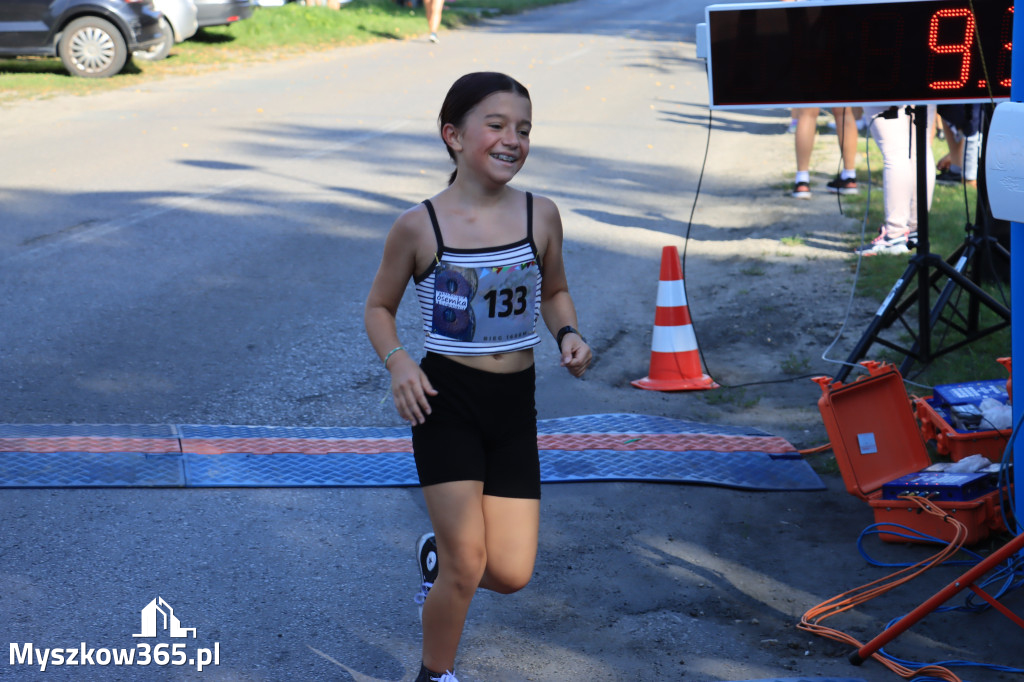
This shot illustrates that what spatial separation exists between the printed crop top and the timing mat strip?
1.92 metres

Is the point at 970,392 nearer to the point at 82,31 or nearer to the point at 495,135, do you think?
the point at 495,135

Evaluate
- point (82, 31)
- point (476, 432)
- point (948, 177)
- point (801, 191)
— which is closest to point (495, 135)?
point (476, 432)

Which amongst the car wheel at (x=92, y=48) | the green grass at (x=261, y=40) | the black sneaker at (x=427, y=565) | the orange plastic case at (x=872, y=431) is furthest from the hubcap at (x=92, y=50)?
the black sneaker at (x=427, y=565)

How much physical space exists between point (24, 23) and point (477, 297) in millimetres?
16700

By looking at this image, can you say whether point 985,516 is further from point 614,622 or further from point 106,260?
point 106,260

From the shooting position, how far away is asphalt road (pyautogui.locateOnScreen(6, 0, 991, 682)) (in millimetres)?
3711

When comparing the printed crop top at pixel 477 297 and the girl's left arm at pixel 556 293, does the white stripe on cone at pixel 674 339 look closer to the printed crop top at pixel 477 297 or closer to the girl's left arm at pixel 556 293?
the girl's left arm at pixel 556 293

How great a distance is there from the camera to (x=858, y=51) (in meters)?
5.72

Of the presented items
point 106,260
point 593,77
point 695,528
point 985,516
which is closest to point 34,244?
point 106,260

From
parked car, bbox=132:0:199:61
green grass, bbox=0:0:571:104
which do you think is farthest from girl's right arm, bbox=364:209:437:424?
parked car, bbox=132:0:199:61

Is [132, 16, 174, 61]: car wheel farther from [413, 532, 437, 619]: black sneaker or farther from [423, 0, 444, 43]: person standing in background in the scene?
[413, 532, 437, 619]: black sneaker

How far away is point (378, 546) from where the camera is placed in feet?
14.4

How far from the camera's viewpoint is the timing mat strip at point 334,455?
4.95 m

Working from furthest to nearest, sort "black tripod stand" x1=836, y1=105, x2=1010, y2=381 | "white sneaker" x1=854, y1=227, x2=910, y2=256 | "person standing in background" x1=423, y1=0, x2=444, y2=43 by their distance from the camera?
"person standing in background" x1=423, y1=0, x2=444, y2=43 → "white sneaker" x1=854, y1=227, x2=910, y2=256 → "black tripod stand" x1=836, y1=105, x2=1010, y2=381
